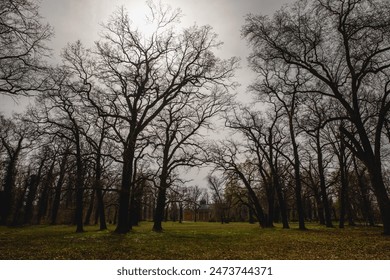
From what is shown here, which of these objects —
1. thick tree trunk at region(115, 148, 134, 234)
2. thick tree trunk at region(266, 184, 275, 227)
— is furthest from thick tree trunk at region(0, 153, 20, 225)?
thick tree trunk at region(266, 184, 275, 227)

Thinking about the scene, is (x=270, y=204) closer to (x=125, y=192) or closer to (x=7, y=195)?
(x=125, y=192)

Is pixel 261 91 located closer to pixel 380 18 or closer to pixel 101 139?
pixel 380 18

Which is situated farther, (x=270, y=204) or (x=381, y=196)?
(x=270, y=204)

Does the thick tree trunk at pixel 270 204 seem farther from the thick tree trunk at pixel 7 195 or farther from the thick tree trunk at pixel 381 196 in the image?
the thick tree trunk at pixel 7 195

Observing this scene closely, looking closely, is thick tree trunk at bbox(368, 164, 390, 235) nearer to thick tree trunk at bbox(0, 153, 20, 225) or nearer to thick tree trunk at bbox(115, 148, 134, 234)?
thick tree trunk at bbox(115, 148, 134, 234)

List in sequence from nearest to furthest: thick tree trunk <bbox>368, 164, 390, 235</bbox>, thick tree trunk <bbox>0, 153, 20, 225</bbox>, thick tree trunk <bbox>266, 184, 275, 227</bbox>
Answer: thick tree trunk <bbox>368, 164, 390, 235</bbox> < thick tree trunk <bbox>266, 184, 275, 227</bbox> < thick tree trunk <bbox>0, 153, 20, 225</bbox>

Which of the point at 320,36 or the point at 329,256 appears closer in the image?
the point at 329,256

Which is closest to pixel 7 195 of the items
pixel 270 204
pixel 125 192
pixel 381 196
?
pixel 125 192

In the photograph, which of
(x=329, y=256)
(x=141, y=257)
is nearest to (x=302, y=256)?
(x=329, y=256)

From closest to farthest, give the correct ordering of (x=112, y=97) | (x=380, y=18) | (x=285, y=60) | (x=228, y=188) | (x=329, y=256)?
(x=329, y=256) < (x=380, y=18) < (x=285, y=60) < (x=112, y=97) < (x=228, y=188)

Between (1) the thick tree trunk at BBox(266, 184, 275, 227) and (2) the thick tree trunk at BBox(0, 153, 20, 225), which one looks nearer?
(1) the thick tree trunk at BBox(266, 184, 275, 227)

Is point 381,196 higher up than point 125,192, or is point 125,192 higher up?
point 125,192

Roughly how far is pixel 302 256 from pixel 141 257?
5.96 metres

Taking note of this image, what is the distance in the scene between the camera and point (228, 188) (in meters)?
33.6
